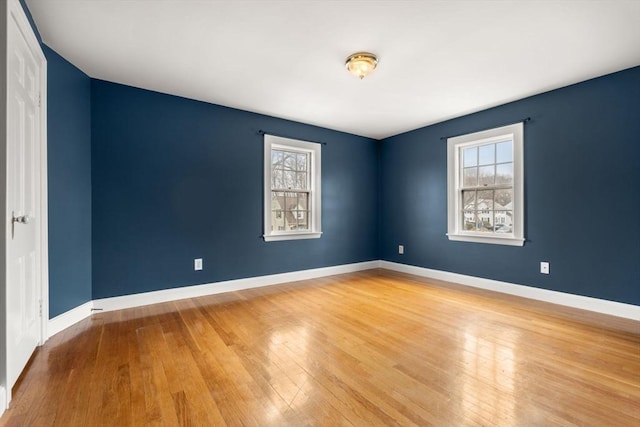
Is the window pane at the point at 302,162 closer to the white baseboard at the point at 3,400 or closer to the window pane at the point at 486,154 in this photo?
the window pane at the point at 486,154

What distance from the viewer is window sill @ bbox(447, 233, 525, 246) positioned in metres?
3.58

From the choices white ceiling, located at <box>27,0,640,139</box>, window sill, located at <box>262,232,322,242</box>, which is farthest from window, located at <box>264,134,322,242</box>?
white ceiling, located at <box>27,0,640,139</box>

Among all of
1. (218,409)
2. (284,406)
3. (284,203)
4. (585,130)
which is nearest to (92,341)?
(218,409)

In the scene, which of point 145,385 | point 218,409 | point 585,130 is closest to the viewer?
point 218,409

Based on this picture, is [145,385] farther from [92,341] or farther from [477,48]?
[477,48]

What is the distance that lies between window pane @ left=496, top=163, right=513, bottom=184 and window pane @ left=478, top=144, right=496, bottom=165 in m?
0.14

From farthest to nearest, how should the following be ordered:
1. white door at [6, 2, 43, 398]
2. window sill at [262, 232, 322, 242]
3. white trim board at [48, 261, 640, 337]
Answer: window sill at [262, 232, 322, 242]
white trim board at [48, 261, 640, 337]
white door at [6, 2, 43, 398]

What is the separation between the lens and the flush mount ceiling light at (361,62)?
8.27 feet

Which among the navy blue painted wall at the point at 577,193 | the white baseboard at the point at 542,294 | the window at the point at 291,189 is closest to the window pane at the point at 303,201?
the window at the point at 291,189

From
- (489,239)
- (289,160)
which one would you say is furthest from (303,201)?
(489,239)

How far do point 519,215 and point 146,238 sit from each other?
4.33m

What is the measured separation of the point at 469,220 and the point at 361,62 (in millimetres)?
2776

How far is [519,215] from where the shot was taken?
11.7ft

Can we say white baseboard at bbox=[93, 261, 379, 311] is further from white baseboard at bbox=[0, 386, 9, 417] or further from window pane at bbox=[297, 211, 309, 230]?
white baseboard at bbox=[0, 386, 9, 417]
